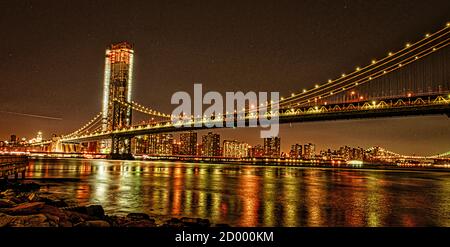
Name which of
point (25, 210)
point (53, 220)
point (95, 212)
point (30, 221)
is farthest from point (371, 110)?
point (30, 221)

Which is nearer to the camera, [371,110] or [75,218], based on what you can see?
[75,218]

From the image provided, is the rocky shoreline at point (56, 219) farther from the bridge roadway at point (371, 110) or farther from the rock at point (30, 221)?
the bridge roadway at point (371, 110)

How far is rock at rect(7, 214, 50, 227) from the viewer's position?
257 inches

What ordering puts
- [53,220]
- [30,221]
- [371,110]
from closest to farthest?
[30,221] → [53,220] → [371,110]

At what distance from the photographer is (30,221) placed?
22.0 feet

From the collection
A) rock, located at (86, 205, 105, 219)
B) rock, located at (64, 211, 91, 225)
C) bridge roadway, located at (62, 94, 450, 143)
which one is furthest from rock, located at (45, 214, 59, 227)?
bridge roadway, located at (62, 94, 450, 143)

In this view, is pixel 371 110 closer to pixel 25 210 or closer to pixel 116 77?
pixel 25 210

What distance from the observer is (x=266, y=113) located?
5462 cm

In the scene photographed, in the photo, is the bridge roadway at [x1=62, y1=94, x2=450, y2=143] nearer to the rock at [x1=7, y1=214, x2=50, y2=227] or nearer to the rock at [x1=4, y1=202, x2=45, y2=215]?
the rock at [x1=4, y1=202, x2=45, y2=215]

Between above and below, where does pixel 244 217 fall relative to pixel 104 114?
below
